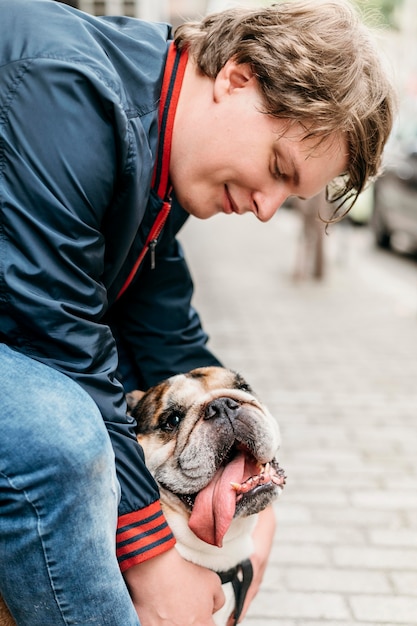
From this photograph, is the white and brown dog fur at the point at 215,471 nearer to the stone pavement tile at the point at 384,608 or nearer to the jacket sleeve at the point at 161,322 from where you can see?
the jacket sleeve at the point at 161,322

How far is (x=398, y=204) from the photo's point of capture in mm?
11430

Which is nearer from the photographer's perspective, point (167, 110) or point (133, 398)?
point (167, 110)

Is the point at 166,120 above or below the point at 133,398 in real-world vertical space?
above

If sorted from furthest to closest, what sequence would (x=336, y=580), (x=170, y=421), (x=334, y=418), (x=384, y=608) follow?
1. (x=334, y=418)
2. (x=336, y=580)
3. (x=384, y=608)
4. (x=170, y=421)

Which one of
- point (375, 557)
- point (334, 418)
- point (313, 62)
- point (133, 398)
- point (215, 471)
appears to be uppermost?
point (313, 62)

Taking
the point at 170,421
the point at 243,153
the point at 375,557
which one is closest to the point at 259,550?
the point at 170,421

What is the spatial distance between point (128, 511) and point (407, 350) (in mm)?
5385

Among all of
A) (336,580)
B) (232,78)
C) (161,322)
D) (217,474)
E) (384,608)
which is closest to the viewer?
(232,78)

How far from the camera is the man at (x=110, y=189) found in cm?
183

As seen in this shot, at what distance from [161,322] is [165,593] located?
107 centimetres

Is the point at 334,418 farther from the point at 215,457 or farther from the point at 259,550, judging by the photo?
the point at 215,457

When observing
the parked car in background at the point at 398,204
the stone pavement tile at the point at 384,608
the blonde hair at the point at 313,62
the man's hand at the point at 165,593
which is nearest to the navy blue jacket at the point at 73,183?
the man's hand at the point at 165,593

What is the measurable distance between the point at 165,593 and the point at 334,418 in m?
3.25

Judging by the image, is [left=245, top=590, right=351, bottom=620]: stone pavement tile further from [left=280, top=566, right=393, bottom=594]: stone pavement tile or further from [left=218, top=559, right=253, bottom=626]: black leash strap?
[left=218, top=559, right=253, bottom=626]: black leash strap
